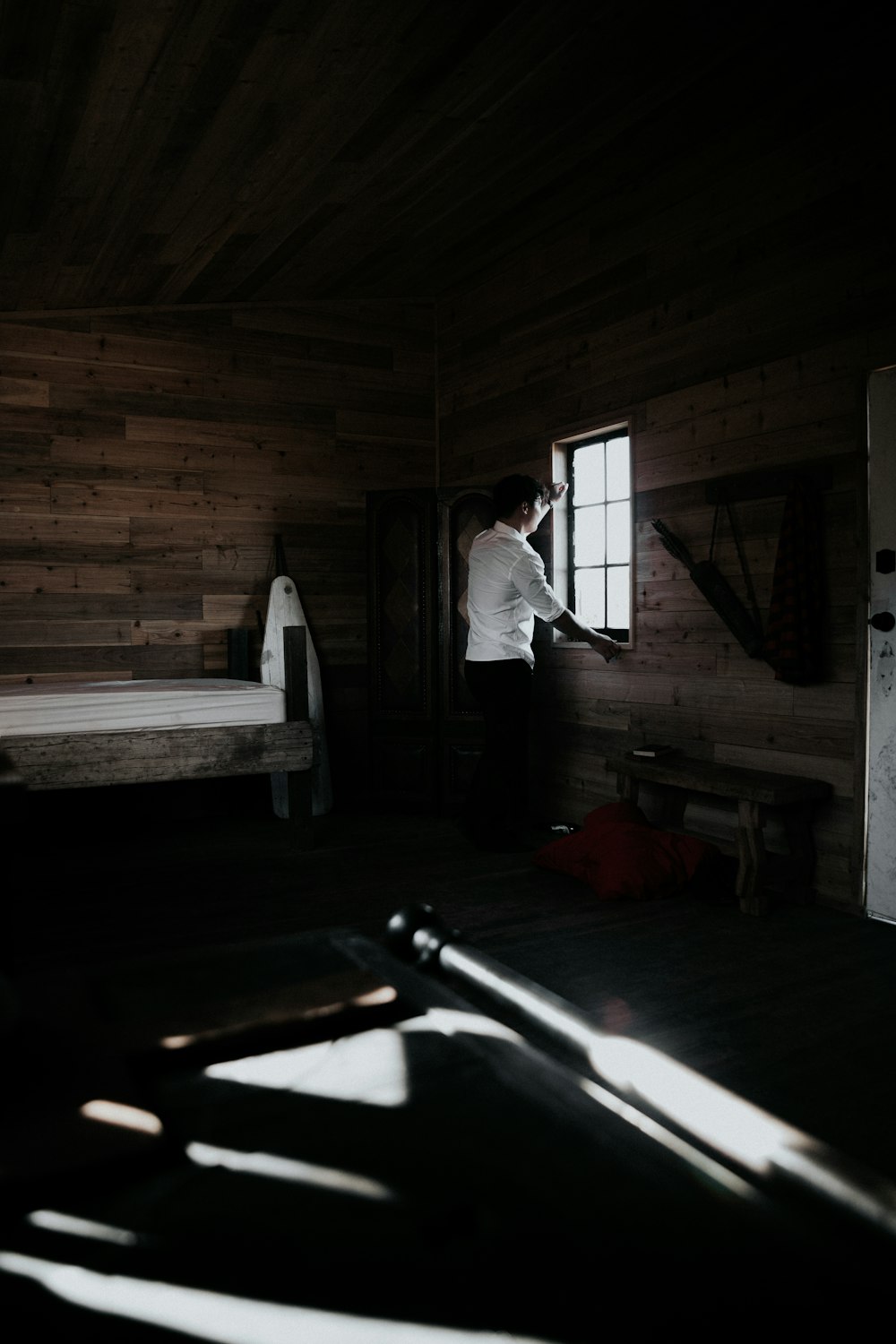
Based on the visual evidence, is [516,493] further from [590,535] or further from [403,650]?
[403,650]

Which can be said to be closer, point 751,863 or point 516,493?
point 751,863

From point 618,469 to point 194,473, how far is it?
7.96ft

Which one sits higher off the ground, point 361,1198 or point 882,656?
point 882,656

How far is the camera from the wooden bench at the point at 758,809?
3.61 metres

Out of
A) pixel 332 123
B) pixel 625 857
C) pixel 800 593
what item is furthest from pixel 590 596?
pixel 332 123

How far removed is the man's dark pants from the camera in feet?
15.2

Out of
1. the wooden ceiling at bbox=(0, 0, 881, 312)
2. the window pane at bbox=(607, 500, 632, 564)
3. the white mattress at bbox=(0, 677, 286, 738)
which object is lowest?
the white mattress at bbox=(0, 677, 286, 738)

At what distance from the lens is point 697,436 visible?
4309 mm

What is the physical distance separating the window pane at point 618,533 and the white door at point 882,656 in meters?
1.46

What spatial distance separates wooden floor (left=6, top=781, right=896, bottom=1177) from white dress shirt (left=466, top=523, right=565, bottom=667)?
984 mm

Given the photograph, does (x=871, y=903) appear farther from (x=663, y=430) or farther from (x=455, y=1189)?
(x=455, y=1189)

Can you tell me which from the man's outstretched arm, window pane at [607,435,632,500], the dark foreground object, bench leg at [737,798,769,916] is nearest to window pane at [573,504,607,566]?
window pane at [607,435,632,500]

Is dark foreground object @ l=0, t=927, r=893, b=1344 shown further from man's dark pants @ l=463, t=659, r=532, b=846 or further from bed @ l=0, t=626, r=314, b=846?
man's dark pants @ l=463, t=659, r=532, b=846

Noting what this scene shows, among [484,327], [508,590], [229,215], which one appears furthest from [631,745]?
[229,215]
